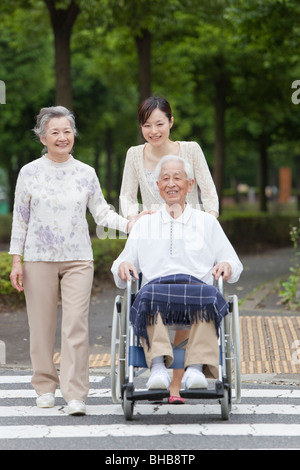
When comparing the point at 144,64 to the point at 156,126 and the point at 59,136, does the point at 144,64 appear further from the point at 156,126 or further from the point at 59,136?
the point at 59,136

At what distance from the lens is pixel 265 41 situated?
17422mm

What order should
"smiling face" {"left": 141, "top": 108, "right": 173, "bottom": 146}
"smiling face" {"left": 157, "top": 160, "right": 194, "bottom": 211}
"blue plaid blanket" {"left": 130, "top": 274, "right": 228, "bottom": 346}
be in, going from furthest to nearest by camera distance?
"smiling face" {"left": 141, "top": 108, "right": 173, "bottom": 146}, "smiling face" {"left": 157, "top": 160, "right": 194, "bottom": 211}, "blue plaid blanket" {"left": 130, "top": 274, "right": 228, "bottom": 346}

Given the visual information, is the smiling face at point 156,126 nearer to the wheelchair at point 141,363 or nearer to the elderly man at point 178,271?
the elderly man at point 178,271

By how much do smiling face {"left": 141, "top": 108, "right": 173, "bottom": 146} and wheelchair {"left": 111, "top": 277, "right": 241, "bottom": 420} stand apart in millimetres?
985

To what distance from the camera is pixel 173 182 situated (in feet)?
19.2

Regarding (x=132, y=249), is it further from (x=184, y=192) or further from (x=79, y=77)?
(x=79, y=77)

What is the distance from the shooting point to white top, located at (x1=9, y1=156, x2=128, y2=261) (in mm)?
6086

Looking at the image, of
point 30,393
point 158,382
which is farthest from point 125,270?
point 30,393

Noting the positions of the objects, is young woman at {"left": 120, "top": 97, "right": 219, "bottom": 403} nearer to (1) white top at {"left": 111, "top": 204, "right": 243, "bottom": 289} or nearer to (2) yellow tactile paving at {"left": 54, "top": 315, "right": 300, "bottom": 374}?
(1) white top at {"left": 111, "top": 204, "right": 243, "bottom": 289}

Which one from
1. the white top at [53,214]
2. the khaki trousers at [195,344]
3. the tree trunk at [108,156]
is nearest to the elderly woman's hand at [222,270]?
the khaki trousers at [195,344]

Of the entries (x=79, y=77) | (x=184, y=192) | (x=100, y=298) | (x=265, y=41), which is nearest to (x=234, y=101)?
(x=79, y=77)

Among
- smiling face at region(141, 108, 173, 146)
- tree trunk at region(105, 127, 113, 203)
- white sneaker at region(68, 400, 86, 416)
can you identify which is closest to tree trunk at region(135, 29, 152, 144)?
smiling face at region(141, 108, 173, 146)
